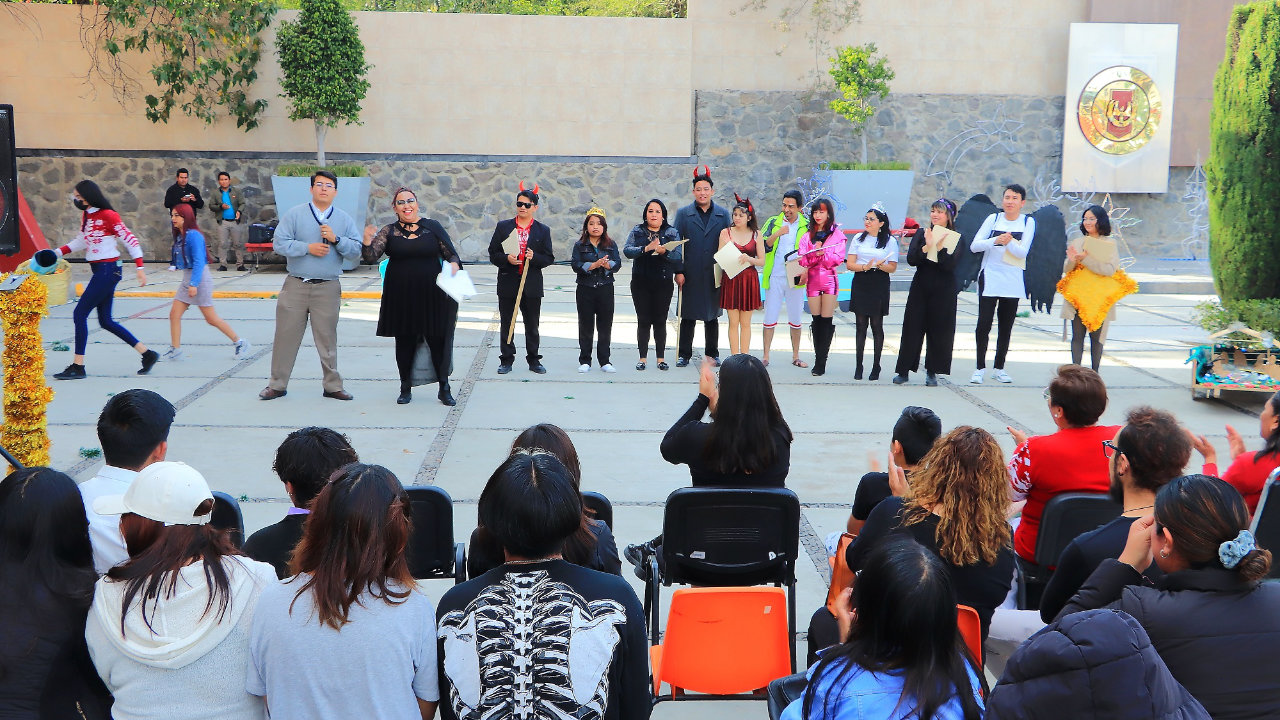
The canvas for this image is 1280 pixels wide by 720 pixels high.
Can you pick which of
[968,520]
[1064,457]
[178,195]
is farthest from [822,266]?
[178,195]

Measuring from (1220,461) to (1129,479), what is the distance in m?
4.37

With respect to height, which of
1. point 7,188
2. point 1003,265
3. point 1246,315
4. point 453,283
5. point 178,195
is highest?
point 7,188

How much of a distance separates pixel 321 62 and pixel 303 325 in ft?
30.0

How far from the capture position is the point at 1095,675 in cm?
195

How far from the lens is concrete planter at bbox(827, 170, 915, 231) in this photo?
1745 cm

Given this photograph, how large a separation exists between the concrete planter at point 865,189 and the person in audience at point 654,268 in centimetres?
825

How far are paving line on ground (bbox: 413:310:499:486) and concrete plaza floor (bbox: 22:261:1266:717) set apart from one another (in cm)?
2

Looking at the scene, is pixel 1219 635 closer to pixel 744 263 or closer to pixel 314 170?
pixel 744 263

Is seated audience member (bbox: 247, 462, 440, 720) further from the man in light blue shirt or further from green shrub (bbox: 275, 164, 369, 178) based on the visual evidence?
green shrub (bbox: 275, 164, 369, 178)

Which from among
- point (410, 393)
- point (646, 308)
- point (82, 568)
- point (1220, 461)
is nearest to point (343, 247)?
point (410, 393)

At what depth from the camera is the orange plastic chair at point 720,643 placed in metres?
3.49

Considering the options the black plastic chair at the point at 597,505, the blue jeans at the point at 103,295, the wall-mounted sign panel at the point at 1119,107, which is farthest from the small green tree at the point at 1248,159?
the wall-mounted sign panel at the point at 1119,107

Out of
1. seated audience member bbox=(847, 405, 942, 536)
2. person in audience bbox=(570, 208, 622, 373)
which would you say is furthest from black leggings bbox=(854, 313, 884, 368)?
seated audience member bbox=(847, 405, 942, 536)

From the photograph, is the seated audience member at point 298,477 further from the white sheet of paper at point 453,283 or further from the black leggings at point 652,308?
the black leggings at point 652,308
